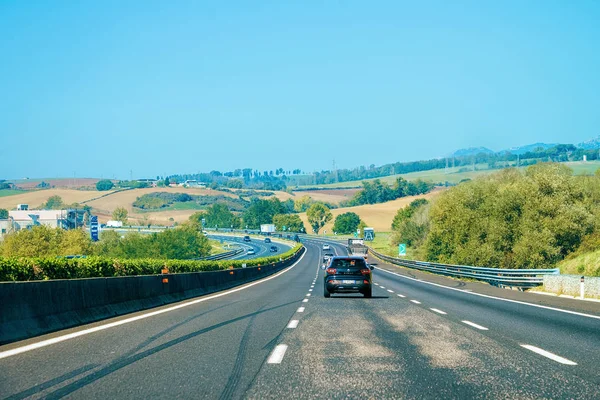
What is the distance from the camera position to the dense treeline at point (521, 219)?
210 ft

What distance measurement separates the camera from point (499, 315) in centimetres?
1789

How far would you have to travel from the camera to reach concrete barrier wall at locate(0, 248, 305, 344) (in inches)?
458

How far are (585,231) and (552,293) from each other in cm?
3804

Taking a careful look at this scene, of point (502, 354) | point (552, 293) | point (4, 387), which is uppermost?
point (4, 387)

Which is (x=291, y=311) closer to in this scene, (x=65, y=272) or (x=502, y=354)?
(x=65, y=272)

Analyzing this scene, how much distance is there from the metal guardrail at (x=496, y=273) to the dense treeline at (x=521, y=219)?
632 cm

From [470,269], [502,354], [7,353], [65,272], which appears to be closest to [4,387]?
[7,353]

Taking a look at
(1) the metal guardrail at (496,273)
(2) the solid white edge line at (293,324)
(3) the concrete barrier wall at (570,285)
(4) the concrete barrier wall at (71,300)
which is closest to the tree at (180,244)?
(1) the metal guardrail at (496,273)

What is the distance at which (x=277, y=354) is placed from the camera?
10484mm

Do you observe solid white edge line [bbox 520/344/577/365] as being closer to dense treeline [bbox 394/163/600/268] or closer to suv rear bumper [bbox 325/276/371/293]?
suv rear bumper [bbox 325/276/371/293]

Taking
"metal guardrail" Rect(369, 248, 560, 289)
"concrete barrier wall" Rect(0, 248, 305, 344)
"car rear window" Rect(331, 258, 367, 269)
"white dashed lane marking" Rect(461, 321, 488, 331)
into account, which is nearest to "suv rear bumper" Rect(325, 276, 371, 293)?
"car rear window" Rect(331, 258, 367, 269)

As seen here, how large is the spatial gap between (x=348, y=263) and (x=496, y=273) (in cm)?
2018

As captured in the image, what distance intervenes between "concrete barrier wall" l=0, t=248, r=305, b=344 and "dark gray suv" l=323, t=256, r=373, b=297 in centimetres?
511

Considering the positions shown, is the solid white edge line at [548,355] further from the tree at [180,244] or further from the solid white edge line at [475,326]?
the tree at [180,244]
